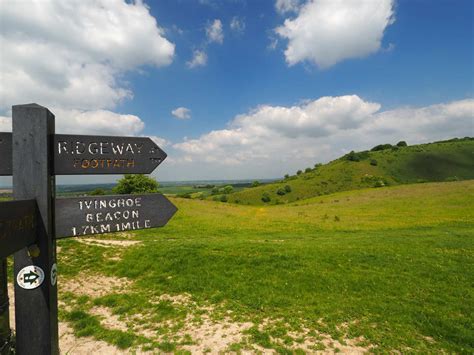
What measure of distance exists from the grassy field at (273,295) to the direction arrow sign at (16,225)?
456 cm

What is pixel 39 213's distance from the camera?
10.4ft

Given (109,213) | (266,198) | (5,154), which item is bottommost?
(266,198)

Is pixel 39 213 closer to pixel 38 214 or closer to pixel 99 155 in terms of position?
pixel 38 214

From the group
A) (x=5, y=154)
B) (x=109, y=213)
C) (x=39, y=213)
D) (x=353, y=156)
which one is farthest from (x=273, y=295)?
(x=353, y=156)

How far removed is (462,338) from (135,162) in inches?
341

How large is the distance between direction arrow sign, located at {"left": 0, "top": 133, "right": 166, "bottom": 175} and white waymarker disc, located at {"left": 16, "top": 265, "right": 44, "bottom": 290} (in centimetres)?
124

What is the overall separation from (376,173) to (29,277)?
121 metres

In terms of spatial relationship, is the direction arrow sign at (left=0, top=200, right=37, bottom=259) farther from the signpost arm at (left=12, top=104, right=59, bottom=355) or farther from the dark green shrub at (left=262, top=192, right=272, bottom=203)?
the dark green shrub at (left=262, top=192, right=272, bottom=203)

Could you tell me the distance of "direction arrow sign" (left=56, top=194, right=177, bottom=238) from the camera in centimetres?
349

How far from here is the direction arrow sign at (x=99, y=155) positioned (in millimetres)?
3414

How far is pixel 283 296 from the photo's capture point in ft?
28.0

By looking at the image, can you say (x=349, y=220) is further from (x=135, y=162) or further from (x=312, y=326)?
(x=135, y=162)

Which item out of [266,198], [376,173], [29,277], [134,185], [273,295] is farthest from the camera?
[376,173]

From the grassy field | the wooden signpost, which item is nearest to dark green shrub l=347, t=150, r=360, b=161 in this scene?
the grassy field
